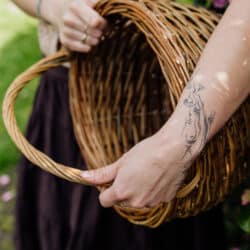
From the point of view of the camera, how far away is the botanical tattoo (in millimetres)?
1138

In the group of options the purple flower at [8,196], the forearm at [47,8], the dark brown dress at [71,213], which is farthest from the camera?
the purple flower at [8,196]

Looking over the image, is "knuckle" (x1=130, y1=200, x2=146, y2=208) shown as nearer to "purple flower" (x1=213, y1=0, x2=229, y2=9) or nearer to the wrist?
the wrist

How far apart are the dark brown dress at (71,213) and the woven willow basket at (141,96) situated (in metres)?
0.16

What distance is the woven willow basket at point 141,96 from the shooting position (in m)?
1.23

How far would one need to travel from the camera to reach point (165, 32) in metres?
1.22

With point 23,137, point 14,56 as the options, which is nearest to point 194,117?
point 23,137

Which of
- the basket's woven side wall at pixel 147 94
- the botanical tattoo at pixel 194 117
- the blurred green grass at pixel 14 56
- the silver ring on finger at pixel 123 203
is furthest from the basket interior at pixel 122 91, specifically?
the blurred green grass at pixel 14 56

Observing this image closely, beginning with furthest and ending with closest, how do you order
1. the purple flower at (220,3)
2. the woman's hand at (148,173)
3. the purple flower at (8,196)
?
the purple flower at (8,196) < the purple flower at (220,3) < the woman's hand at (148,173)

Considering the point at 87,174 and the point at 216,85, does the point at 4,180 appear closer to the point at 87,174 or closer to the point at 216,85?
the point at 87,174

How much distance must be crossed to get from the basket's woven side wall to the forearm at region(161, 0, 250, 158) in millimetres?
56

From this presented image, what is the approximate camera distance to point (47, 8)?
158cm

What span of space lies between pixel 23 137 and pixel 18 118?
1662 mm

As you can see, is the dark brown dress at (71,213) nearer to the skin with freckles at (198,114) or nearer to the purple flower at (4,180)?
the skin with freckles at (198,114)

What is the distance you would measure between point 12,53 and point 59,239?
1.64 m
